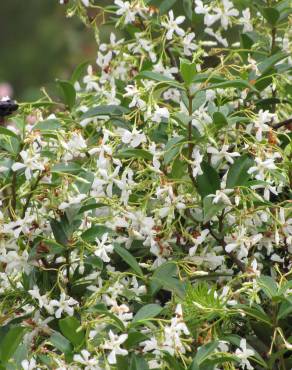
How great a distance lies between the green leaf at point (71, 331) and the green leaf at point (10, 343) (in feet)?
0.31

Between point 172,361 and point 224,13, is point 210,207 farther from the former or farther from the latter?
point 224,13

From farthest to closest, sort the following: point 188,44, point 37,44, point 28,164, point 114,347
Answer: point 37,44 < point 188,44 < point 28,164 < point 114,347

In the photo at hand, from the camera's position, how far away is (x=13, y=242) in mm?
1461

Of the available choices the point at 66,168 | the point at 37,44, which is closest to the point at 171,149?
the point at 66,168

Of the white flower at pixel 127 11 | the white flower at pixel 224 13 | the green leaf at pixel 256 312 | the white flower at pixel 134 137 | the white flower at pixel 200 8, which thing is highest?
the white flower at pixel 127 11

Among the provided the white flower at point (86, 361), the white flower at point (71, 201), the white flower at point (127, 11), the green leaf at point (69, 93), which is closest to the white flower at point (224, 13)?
the white flower at point (127, 11)

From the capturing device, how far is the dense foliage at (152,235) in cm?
134

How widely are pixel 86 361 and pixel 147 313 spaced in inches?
4.0

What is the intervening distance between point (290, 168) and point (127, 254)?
0.93 ft

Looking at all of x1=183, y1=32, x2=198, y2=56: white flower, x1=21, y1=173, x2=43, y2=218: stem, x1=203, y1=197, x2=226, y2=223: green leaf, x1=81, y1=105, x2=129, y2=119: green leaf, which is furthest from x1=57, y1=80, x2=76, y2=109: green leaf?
x1=203, y1=197, x2=226, y2=223: green leaf

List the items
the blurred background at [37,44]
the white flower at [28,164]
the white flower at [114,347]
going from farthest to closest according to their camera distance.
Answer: the blurred background at [37,44] < the white flower at [28,164] < the white flower at [114,347]

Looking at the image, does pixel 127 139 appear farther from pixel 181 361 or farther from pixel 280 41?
pixel 280 41

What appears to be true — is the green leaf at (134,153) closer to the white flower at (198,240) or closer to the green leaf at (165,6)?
the white flower at (198,240)

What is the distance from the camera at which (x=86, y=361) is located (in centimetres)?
128
